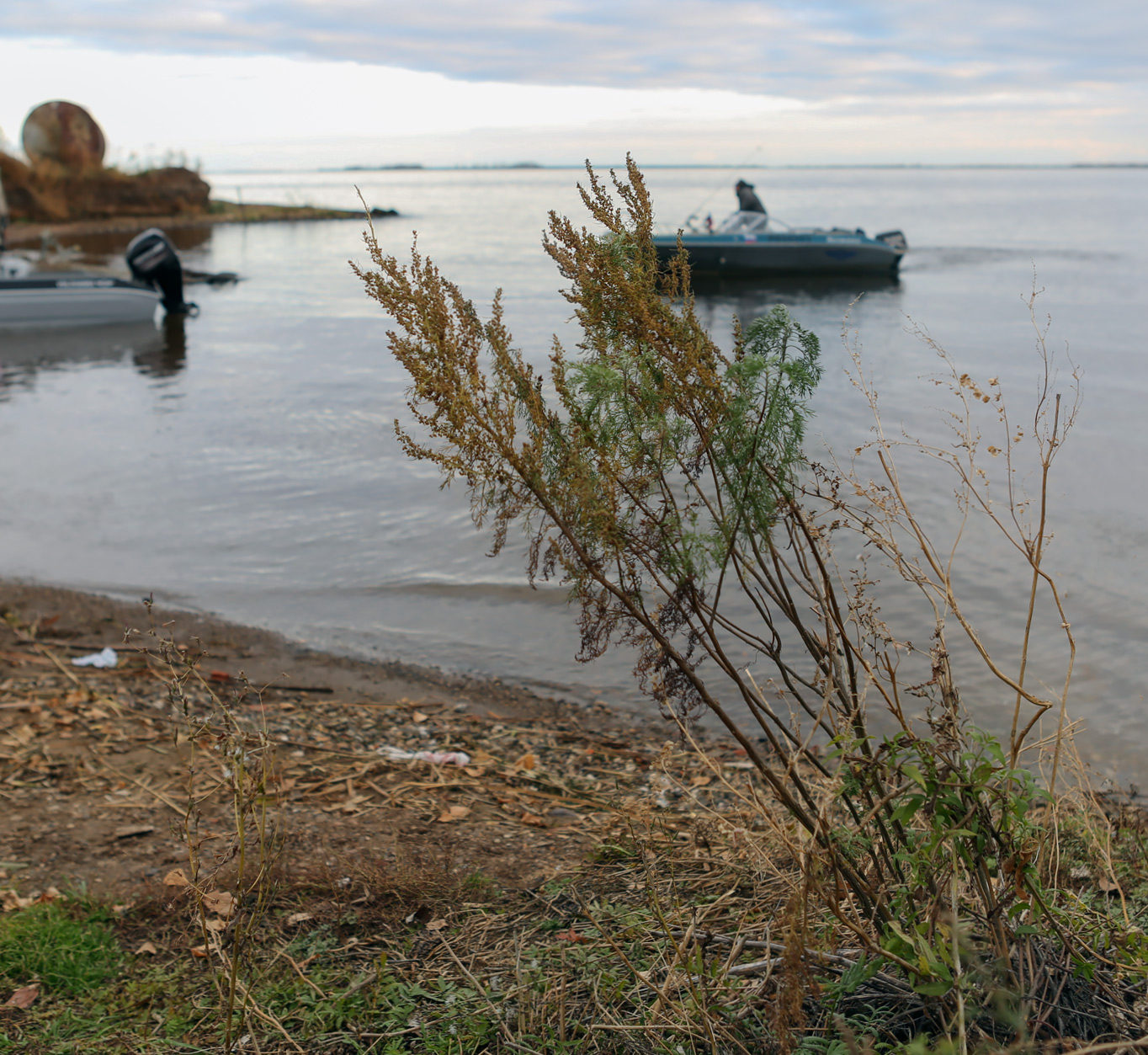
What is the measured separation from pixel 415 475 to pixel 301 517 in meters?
2.12

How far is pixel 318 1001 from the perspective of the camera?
271 centimetres

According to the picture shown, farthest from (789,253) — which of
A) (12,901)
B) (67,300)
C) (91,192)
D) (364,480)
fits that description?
(91,192)

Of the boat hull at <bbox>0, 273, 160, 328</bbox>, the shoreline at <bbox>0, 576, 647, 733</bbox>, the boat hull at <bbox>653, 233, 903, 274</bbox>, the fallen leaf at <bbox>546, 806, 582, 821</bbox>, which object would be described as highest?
the boat hull at <bbox>653, 233, 903, 274</bbox>

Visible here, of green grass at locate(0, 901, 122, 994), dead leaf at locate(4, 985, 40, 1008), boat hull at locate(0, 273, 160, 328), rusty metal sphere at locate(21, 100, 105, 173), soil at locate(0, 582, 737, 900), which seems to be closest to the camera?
dead leaf at locate(4, 985, 40, 1008)

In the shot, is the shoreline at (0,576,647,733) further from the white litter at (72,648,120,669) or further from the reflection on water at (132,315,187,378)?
the reflection on water at (132,315,187,378)

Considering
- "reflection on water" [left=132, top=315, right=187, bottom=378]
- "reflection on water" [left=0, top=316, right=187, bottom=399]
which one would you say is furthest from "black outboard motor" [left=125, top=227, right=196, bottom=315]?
"reflection on water" [left=0, top=316, right=187, bottom=399]

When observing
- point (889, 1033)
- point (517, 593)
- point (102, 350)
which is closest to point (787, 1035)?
point (889, 1033)

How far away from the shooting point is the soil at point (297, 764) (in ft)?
12.1

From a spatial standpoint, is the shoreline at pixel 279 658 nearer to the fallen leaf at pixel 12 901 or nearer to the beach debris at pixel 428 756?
the beach debris at pixel 428 756

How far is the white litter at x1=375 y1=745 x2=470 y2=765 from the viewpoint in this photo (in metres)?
4.96

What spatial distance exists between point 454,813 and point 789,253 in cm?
2874

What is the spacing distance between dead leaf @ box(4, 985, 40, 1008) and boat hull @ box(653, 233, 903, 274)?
27.4 meters

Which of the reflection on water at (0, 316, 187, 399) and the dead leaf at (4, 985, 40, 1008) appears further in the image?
the reflection on water at (0, 316, 187, 399)

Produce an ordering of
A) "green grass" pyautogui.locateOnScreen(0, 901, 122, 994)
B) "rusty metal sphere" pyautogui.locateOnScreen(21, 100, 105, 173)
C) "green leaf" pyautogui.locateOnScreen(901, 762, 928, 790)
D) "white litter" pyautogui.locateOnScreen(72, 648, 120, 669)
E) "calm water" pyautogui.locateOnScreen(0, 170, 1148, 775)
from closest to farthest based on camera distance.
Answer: "green leaf" pyautogui.locateOnScreen(901, 762, 928, 790) → "green grass" pyautogui.locateOnScreen(0, 901, 122, 994) → "white litter" pyautogui.locateOnScreen(72, 648, 120, 669) → "calm water" pyautogui.locateOnScreen(0, 170, 1148, 775) → "rusty metal sphere" pyautogui.locateOnScreen(21, 100, 105, 173)
